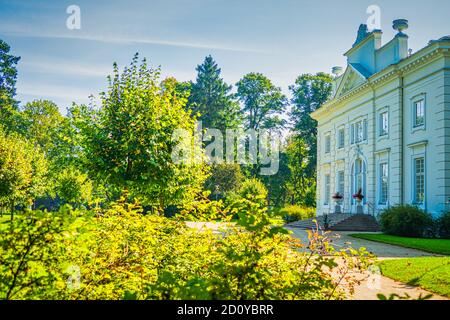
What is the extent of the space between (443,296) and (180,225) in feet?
16.4

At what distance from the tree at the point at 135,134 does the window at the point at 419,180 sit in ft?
46.7

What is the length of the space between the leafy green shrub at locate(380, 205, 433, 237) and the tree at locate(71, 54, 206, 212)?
470 inches

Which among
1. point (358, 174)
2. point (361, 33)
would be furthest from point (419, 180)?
point (361, 33)

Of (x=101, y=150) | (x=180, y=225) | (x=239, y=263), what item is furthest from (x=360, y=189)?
(x=239, y=263)

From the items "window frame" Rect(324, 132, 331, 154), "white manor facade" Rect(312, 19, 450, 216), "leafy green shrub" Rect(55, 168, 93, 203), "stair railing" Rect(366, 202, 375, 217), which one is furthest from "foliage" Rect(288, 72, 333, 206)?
"leafy green shrub" Rect(55, 168, 93, 203)

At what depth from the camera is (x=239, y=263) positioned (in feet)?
12.7

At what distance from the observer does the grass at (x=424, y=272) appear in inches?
356

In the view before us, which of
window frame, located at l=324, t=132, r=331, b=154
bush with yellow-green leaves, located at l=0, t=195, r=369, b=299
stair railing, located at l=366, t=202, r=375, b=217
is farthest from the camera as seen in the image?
window frame, located at l=324, t=132, r=331, b=154

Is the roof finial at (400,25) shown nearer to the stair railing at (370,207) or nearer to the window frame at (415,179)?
the window frame at (415,179)

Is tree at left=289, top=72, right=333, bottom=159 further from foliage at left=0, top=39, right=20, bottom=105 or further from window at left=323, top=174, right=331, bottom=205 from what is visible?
foliage at left=0, top=39, right=20, bottom=105

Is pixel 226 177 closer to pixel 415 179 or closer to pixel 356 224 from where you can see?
pixel 356 224

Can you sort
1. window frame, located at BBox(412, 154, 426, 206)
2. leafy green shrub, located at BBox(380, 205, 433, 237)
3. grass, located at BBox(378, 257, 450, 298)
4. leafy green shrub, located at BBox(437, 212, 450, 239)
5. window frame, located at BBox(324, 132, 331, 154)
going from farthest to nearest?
window frame, located at BBox(324, 132, 331, 154) → window frame, located at BBox(412, 154, 426, 206) → leafy green shrub, located at BBox(380, 205, 433, 237) → leafy green shrub, located at BBox(437, 212, 450, 239) → grass, located at BBox(378, 257, 450, 298)

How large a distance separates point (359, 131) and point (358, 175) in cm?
300

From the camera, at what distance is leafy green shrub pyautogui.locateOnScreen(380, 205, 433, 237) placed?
69.7 ft
